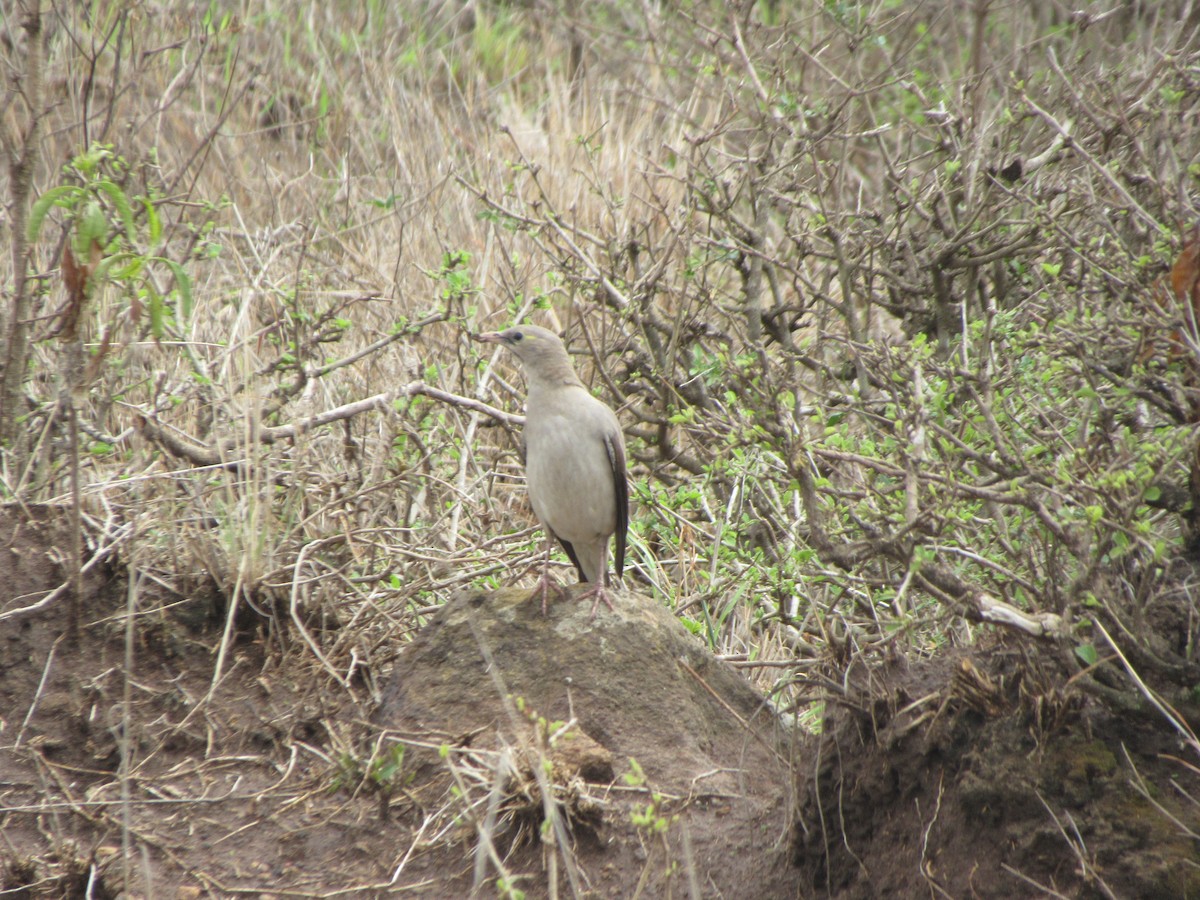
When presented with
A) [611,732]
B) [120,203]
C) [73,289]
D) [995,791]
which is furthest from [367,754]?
[995,791]

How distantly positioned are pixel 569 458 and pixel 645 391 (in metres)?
1.80

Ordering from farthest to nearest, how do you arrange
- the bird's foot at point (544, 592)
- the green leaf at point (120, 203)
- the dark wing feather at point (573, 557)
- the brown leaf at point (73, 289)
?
the dark wing feather at point (573, 557)
the bird's foot at point (544, 592)
the brown leaf at point (73, 289)
the green leaf at point (120, 203)

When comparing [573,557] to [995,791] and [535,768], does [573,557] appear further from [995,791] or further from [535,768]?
[995,791]

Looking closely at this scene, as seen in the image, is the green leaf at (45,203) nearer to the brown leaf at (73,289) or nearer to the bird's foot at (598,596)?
the brown leaf at (73,289)

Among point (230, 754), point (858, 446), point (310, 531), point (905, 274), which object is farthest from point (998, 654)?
point (905, 274)

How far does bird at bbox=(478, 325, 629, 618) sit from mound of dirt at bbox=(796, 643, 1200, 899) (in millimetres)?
1634

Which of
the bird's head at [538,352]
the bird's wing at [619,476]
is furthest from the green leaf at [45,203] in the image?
the bird's wing at [619,476]

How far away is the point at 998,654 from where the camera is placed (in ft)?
10.5

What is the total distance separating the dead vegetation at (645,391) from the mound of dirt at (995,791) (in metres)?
0.04

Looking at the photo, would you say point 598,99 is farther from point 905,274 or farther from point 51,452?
point 51,452

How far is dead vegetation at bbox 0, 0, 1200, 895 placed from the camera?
10.9 feet

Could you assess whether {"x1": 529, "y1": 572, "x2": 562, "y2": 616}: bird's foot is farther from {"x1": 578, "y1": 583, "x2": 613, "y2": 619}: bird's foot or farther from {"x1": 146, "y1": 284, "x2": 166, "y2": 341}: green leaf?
{"x1": 146, "y1": 284, "x2": 166, "y2": 341}: green leaf

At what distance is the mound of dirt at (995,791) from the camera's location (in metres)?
2.85

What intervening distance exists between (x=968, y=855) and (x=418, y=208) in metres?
6.16
